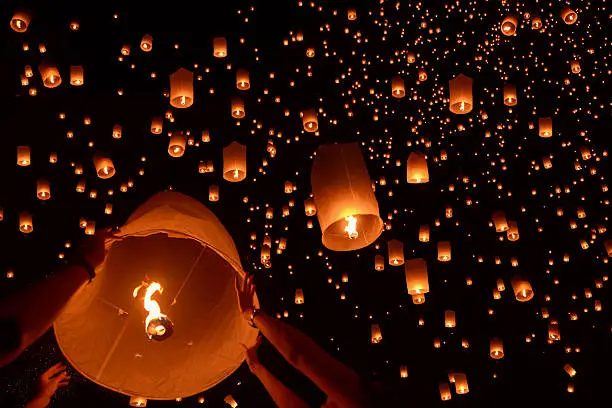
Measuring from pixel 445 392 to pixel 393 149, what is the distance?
2567mm

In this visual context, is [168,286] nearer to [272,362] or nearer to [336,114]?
[272,362]

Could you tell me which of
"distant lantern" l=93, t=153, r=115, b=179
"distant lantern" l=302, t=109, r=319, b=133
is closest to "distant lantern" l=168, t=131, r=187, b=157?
"distant lantern" l=93, t=153, r=115, b=179

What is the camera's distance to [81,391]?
587 centimetres

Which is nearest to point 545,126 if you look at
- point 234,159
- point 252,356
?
point 234,159

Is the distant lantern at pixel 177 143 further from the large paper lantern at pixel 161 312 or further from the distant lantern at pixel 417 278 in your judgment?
the distant lantern at pixel 417 278

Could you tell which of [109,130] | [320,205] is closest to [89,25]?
[109,130]

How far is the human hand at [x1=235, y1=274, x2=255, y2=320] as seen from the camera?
2249 mm

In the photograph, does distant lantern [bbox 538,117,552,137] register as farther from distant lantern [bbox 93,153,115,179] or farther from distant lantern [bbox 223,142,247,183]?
distant lantern [bbox 93,153,115,179]

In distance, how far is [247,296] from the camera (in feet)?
7.40

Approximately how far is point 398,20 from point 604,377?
418 cm

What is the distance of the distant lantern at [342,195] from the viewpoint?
227 cm

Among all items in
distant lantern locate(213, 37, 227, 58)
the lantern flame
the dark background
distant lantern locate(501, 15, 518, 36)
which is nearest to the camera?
the lantern flame

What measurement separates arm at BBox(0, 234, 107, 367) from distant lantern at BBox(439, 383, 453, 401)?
4.52 m

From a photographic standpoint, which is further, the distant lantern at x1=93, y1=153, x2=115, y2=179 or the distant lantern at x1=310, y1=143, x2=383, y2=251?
the distant lantern at x1=93, y1=153, x2=115, y2=179
